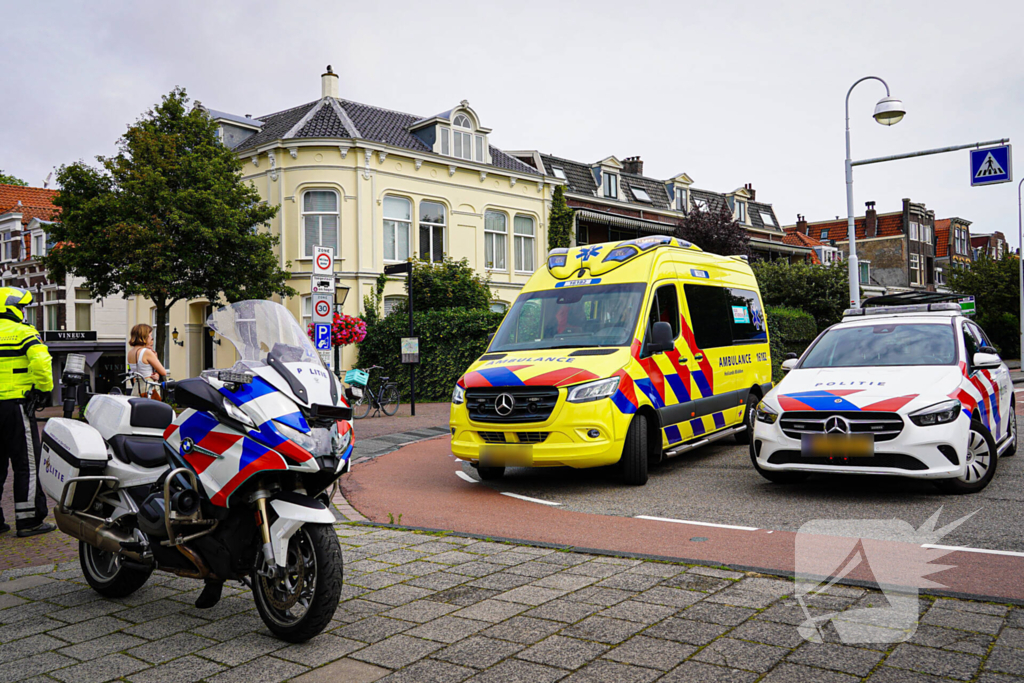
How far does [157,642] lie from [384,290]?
79.3 ft

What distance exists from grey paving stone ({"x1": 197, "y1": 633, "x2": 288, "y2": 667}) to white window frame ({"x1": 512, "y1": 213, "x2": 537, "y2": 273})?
28.8 m

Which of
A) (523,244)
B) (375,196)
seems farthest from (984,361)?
(523,244)

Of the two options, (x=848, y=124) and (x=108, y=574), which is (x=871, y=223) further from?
(x=108, y=574)

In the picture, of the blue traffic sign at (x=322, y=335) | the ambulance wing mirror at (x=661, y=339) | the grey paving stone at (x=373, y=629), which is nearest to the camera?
the grey paving stone at (x=373, y=629)

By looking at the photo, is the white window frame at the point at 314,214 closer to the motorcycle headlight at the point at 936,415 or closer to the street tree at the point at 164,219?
the street tree at the point at 164,219

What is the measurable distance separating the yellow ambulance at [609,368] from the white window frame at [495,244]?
68.0ft

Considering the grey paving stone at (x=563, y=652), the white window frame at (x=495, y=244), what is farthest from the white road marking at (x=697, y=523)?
the white window frame at (x=495, y=244)

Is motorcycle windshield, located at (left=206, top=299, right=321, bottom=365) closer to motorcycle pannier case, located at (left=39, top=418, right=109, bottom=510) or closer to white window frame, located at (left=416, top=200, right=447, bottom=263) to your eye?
motorcycle pannier case, located at (left=39, top=418, right=109, bottom=510)

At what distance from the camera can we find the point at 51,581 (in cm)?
520

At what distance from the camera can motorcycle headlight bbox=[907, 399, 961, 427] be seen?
6.81 m

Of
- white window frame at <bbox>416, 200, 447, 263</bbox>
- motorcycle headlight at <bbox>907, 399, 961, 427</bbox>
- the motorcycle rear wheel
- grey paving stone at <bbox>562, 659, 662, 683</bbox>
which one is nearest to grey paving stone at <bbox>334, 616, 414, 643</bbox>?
grey paving stone at <bbox>562, 659, 662, 683</bbox>

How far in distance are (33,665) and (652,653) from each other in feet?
9.31

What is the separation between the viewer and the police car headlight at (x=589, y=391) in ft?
25.8

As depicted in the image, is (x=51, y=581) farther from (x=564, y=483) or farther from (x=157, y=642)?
(x=564, y=483)
